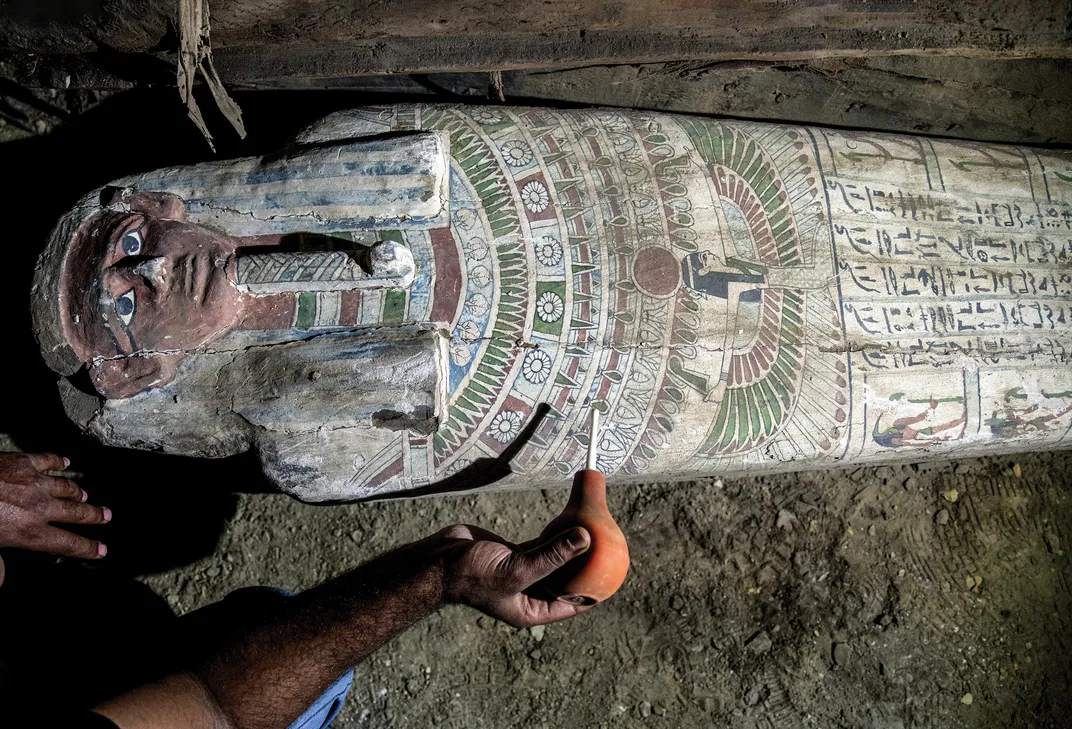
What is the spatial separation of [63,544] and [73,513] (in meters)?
0.10

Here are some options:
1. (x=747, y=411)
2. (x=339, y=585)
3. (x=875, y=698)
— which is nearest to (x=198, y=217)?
(x=339, y=585)

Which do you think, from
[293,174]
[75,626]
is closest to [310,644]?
[293,174]

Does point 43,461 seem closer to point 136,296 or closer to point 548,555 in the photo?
point 136,296

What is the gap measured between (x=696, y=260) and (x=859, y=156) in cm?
80

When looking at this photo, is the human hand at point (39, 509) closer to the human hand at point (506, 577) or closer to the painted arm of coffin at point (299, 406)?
the painted arm of coffin at point (299, 406)

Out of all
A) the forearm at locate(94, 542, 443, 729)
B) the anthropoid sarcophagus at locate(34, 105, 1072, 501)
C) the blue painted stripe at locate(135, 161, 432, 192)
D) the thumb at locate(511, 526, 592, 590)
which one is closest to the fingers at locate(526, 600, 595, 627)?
the thumb at locate(511, 526, 592, 590)

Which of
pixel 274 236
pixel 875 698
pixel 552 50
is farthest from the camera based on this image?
pixel 875 698

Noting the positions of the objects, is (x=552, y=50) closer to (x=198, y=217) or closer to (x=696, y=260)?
(x=696, y=260)

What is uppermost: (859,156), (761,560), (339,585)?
Answer: (859,156)

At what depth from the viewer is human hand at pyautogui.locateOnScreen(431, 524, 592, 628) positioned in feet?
6.27

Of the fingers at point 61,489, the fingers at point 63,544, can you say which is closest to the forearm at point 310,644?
the fingers at point 63,544

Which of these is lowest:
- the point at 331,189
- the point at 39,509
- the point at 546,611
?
the point at 546,611

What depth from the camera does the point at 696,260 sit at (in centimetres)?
246

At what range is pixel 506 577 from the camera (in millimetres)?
1967
